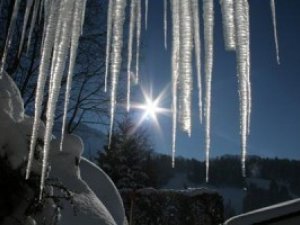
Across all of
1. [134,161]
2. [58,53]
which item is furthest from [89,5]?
[134,161]

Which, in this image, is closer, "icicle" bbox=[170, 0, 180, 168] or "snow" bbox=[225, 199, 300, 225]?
"icicle" bbox=[170, 0, 180, 168]

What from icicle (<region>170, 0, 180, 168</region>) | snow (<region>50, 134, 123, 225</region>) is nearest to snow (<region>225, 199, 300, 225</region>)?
snow (<region>50, 134, 123, 225</region>)

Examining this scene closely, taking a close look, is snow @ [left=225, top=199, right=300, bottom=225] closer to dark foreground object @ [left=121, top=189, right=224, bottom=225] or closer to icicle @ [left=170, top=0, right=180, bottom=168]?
dark foreground object @ [left=121, top=189, right=224, bottom=225]

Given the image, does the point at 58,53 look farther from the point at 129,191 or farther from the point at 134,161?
the point at 134,161

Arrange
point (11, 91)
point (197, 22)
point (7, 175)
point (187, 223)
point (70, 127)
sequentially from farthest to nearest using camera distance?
point (187, 223), point (70, 127), point (11, 91), point (7, 175), point (197, 22)

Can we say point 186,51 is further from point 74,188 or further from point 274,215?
point 274,215

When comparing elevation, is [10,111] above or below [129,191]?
above

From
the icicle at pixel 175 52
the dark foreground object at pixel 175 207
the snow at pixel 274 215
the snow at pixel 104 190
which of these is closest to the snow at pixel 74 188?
the snow at pixel 104 190

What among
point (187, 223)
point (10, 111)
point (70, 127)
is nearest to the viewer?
point (10, 111)

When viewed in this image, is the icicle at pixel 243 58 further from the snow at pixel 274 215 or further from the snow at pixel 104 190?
the snow at pixel 274 215

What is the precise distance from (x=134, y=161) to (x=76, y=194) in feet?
88.9

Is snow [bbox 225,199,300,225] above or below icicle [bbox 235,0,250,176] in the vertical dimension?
below

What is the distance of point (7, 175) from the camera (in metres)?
4.16

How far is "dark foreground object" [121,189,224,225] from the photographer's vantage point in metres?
15.2
